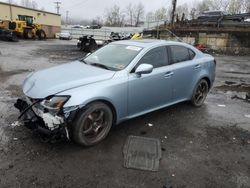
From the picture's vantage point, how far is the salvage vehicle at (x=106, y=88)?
11.4 feet

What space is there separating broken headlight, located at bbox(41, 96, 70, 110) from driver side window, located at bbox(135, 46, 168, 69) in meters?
1.52

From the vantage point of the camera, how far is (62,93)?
3.49 meters

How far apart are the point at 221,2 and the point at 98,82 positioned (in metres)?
68.0

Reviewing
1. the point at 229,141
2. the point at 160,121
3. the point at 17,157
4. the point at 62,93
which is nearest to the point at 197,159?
the point at 229,141

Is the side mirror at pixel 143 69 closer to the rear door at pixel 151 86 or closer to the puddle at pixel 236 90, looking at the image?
the rear door at pixel 151 86

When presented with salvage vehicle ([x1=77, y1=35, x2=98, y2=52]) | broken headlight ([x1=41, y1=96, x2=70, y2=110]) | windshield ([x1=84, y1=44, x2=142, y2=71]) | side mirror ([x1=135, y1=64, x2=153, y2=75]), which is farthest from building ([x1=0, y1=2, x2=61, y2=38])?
broken headlight ([x1=41, y1=96, x2=70, y2=110])

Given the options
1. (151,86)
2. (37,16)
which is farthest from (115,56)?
(37,16)

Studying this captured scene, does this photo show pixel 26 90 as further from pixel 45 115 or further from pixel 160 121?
pixel 160 121

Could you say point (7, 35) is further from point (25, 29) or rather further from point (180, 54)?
point (180, 54)

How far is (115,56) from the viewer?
15.2ft

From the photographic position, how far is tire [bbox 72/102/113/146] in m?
3.54

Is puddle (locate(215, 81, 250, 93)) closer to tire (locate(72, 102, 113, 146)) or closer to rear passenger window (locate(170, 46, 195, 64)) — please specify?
rear passenger window (locate(170, 46, 195, 64))

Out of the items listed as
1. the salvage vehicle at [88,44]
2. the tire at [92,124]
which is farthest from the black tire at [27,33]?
the tire at [92,124]

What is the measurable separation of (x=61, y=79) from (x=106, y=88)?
28.3 inches
